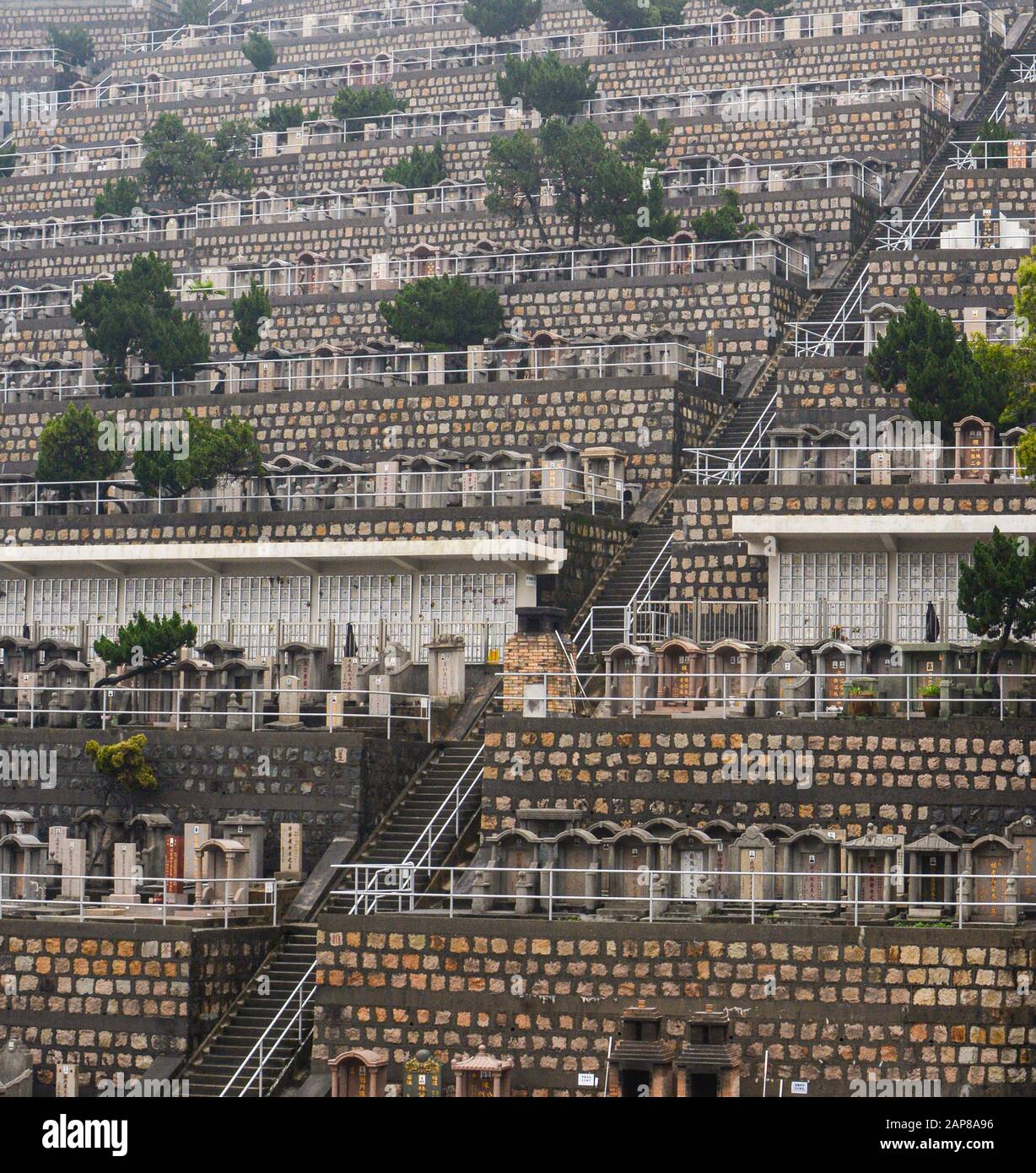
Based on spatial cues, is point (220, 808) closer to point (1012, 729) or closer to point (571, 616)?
point (571, 616)

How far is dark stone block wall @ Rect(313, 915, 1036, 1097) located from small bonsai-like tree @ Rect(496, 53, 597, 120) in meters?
34.6

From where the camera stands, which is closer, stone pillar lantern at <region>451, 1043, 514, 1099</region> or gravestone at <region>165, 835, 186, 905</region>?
stone pillar lantern at <region>451, 1043, 514, 1099</region>

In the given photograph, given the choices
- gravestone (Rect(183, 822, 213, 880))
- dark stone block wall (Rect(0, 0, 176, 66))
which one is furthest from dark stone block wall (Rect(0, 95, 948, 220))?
gravestone (Rect(183, 822, 213, 880))

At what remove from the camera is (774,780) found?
118 ft

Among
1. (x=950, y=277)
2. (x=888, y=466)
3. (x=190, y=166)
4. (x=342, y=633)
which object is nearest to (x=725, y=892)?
(x=888, y=466)

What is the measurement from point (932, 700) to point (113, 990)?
11995mm

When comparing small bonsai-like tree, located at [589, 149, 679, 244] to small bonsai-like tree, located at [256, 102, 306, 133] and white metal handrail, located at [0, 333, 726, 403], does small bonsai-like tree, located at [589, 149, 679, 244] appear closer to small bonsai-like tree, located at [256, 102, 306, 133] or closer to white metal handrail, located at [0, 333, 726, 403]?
white metal handrail, located at [0, 333, 726, 403]

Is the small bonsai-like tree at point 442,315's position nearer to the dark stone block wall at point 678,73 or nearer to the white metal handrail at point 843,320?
the white metal handrail at point 843,320

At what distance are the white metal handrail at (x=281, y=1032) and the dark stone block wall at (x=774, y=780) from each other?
11.7 feet

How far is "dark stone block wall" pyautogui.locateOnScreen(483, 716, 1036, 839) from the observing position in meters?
35.4

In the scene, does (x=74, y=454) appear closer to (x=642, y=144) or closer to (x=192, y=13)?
(x=642, y=144)

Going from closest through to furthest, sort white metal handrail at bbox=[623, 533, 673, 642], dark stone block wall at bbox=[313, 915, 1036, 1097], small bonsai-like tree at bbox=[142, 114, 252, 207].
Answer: dark stone block wall at bbox=[313, 915, 1036, 1097], white metal handrail at bbox=[623, 533, 673, 642], small bonsai-like tree at bbox=[142, 114, 252, 207]

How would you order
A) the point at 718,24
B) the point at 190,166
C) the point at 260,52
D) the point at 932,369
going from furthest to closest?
the point at 260,52
the point at 718,24
the point at 190,166
the point at 932,369

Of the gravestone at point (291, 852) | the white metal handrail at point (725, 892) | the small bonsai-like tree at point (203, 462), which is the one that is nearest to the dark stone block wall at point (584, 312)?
the small bonsai-like tree at point (203, 462)
